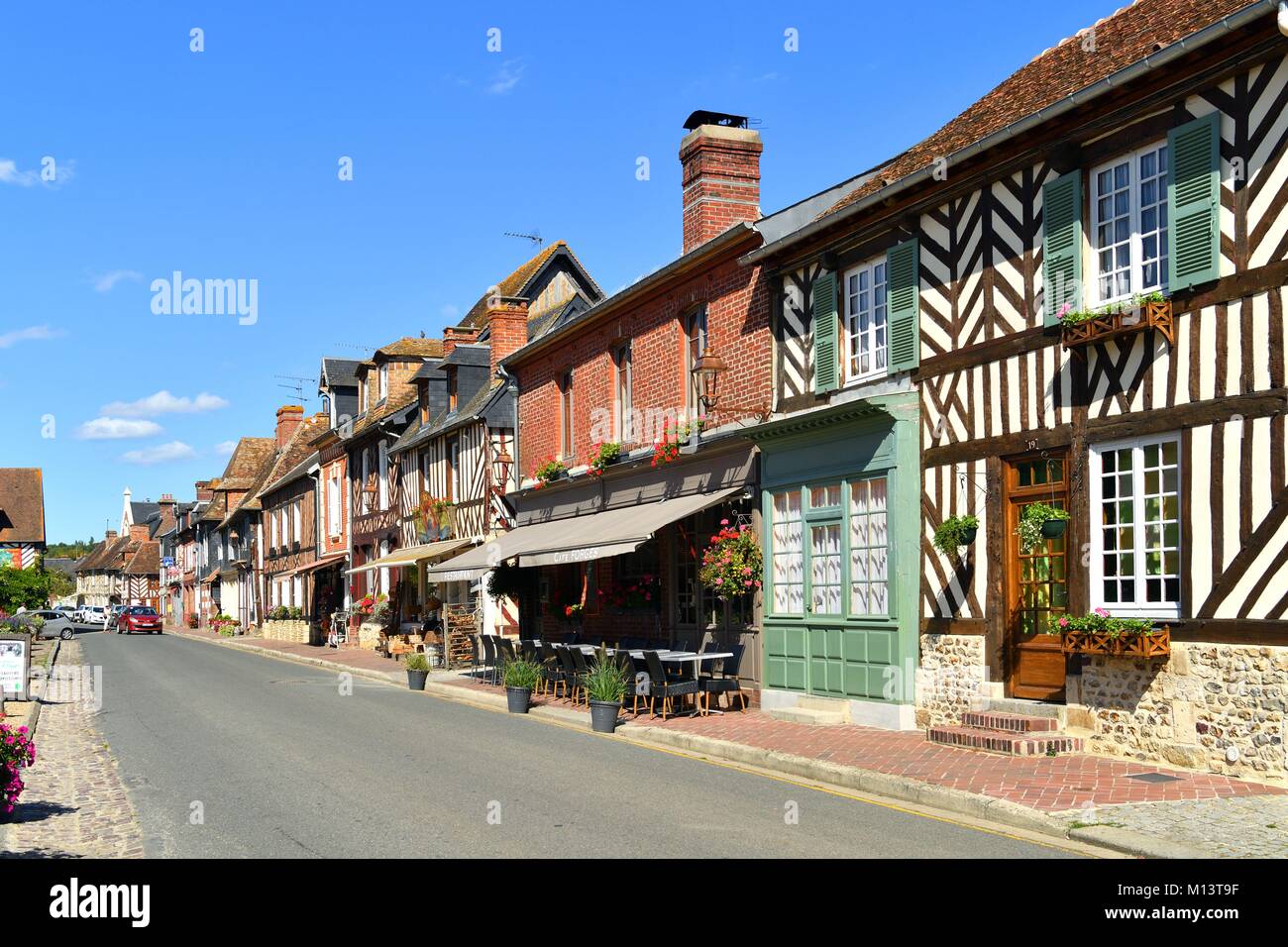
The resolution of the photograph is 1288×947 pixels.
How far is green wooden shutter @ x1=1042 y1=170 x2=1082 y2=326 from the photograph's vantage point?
11.1 metres

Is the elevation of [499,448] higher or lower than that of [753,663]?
higher

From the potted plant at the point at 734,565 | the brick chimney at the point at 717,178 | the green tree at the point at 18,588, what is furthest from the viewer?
the green tree at the point at 18,588

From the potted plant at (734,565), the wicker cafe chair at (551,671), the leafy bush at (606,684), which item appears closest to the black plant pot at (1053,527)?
the potted plant at (734,565)

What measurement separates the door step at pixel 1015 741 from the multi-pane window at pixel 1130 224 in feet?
12.9

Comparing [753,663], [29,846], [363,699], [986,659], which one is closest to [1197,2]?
[986,659]

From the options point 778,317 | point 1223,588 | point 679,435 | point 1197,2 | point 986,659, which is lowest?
point 986,659

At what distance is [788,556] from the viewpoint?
15.2 metres

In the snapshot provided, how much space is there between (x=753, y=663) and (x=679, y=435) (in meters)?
3.73

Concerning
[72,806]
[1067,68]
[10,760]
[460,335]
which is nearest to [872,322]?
[1067,68]

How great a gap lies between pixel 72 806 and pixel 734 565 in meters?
8.50

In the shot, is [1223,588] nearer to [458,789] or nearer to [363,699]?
[458,789]

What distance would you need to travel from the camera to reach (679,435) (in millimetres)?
17797

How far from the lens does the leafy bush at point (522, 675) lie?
55.7ft

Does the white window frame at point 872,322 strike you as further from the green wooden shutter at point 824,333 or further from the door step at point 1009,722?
the door step at point 1009,722
